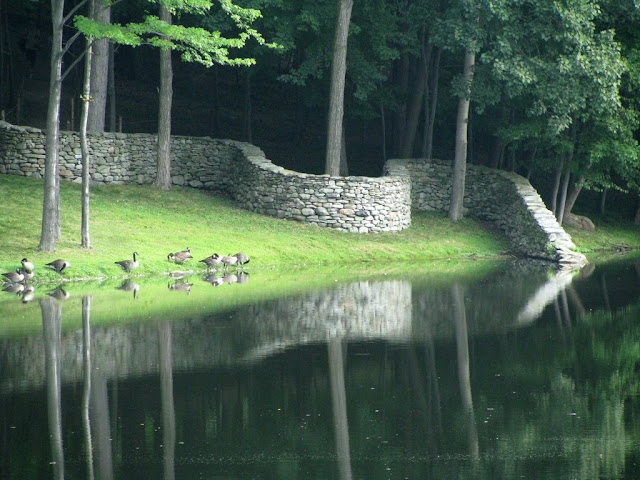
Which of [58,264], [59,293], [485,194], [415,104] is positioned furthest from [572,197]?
[59,293]

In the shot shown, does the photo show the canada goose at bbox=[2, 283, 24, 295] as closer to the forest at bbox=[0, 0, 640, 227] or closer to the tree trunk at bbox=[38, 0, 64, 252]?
the tree trunk at bbox=[38, 0, 64, 252]

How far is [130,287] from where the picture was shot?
21547 millimetres

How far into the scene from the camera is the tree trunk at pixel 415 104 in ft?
121

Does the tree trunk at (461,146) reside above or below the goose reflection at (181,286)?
above

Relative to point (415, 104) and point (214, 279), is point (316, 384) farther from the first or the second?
point (415, 104)

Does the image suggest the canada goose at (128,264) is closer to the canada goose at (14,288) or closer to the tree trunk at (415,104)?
the canada goose at (14,288)

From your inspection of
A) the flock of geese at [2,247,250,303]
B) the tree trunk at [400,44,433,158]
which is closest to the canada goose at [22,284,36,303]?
the flock of geese at [2,247,250,303]

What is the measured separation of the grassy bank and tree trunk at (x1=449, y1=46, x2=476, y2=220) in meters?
0.64

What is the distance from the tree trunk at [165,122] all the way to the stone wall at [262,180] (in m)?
0.70

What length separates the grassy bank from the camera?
79.4 ft

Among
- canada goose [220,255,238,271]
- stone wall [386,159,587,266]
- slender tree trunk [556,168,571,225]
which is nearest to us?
A: canada goose [220,255,238,271]

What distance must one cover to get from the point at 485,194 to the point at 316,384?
23502mm

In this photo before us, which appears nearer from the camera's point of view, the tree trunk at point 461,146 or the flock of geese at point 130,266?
the flock of geese at point 130,266

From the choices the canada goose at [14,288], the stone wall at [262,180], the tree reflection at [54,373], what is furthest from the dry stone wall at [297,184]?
the tree reflection at [54,373]
